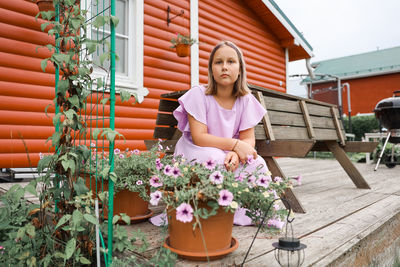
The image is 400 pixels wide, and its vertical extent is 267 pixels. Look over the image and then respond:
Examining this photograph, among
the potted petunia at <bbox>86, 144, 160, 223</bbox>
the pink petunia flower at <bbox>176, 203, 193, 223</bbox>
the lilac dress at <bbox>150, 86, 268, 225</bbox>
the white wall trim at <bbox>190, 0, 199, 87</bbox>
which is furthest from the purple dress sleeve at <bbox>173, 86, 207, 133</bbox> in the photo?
the white wall trim at <bbox>190, 0, 199, 87</bbox>

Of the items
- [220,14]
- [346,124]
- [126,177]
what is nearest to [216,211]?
[126,177]

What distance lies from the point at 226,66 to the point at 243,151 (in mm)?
485

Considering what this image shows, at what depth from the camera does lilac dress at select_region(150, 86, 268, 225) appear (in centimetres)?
159

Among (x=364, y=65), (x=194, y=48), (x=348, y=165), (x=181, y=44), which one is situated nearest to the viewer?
(x=348, y=165)

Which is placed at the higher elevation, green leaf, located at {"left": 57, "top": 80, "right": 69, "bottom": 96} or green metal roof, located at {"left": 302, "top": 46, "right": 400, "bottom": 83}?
green metal roof, located at {"left": 302, "top": 46, "right": 400, "bottom": 83}

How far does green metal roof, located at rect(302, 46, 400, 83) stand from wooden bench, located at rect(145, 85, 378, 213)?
1558cm

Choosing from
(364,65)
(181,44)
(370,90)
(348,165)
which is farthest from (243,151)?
(364,65)

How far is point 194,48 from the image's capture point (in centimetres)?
498

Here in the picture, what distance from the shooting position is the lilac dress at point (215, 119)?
1.59 metres

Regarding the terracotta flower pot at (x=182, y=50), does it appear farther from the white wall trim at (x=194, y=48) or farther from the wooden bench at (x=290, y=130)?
the wooden bench at (x=290, y=130)

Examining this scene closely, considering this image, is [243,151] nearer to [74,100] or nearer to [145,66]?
[74,100]

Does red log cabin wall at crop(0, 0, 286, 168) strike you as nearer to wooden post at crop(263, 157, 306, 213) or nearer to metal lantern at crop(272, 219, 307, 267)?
metal lantern at crop(272, 219, 307, 267)

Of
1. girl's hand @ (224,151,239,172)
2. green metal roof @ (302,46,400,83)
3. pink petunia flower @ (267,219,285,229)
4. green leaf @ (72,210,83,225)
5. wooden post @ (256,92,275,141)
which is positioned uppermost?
green metal roof @ (302,46,400,83)

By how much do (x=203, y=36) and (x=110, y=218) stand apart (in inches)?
183
